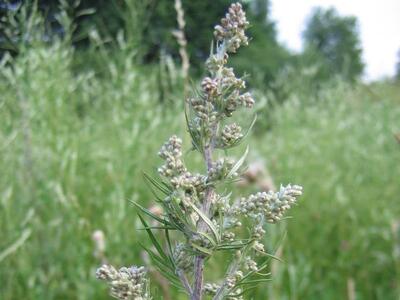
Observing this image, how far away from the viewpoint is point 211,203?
775 mm

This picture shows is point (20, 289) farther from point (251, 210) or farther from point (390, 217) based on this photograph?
point (390, 217)

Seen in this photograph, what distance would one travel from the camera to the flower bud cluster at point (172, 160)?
74cm

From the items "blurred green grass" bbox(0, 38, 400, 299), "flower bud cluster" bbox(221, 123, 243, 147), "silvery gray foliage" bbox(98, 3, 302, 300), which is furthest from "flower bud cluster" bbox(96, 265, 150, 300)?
"blurred green grass" bbox(0, 38, 400, 299)

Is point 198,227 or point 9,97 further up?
point 9,97

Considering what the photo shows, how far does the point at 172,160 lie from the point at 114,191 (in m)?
2.69

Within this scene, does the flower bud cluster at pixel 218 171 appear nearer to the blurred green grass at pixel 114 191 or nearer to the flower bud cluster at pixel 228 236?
the flower bud cluster at pixel 228 236

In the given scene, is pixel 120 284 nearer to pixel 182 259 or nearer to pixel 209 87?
pixel 182 259

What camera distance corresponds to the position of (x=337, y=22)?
137 ft

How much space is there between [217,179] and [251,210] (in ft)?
0.24

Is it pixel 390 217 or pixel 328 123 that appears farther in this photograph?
pixel 328 123

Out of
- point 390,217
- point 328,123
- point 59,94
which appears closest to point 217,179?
point 59,94

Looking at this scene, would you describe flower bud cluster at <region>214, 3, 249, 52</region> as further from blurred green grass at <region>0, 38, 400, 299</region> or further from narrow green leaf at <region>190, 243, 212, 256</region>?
blurred green grass at <region>0, 38, 400, 299</region>

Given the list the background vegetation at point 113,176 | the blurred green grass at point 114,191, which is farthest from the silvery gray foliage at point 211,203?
the blurred green grass at point 114,191

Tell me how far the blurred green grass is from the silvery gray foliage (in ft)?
3.70
